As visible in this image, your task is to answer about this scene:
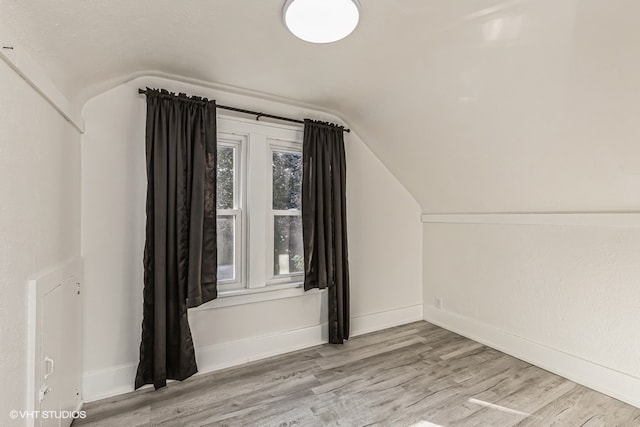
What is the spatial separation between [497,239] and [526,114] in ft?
4.41

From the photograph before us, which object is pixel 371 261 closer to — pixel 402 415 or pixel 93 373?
pixel 402 415

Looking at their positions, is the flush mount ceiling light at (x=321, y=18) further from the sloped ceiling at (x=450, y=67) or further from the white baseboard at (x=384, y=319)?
the white baseboard at (x=384, y=319)

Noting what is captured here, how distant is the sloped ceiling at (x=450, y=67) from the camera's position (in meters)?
1.36

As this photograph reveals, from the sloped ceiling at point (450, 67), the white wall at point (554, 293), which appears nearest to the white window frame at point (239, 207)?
the sloped ceiling at point (450, 67)

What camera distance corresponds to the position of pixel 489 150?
2.29m

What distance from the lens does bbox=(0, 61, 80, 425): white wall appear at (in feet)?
3.37

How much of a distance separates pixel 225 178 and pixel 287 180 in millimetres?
579

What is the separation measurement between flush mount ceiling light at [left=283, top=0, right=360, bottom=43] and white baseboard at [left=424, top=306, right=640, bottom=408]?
9.45ft

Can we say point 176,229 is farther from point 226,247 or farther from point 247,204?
point 247,204

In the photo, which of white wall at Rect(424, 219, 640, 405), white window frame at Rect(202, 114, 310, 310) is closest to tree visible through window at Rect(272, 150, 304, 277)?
white window frame at Rect(202, 114, 310, 310)

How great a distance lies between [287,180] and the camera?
2787mm

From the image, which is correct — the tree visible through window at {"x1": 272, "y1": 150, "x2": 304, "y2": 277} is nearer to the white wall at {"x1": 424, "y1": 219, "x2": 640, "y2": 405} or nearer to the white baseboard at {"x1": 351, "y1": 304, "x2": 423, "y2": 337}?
the white baseboard at {"x1": 351, "y1": 304, "x2": 423, "y2": 337}

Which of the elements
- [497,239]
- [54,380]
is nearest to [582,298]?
[497,239]

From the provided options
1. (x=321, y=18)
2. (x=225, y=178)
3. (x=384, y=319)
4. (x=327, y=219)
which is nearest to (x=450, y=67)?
(x=321, y=18)
